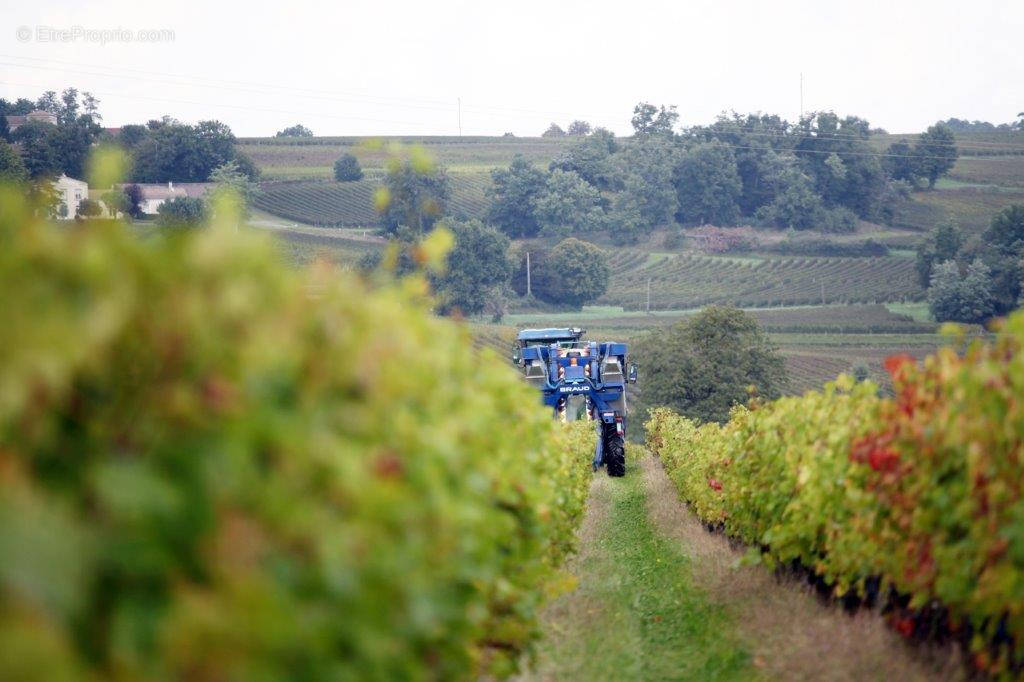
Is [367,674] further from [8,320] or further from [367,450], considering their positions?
[8,320]

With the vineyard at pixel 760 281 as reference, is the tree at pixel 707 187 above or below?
above

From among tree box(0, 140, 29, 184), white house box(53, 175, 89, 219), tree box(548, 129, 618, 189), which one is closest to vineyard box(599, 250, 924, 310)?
tree box(548, 129, 618, 189)

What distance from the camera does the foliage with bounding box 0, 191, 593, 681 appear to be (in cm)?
218

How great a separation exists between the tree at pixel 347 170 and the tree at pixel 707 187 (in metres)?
34.4

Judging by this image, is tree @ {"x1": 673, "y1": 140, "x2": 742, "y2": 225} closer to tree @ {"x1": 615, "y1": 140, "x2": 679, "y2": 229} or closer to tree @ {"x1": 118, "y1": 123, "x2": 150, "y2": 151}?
tree @ {"x1": 615, "y1": 140, "x2": 679, "y2": 229}

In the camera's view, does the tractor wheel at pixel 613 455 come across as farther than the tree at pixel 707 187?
No

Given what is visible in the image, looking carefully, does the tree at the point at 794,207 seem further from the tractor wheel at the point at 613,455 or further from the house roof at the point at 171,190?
the tractor wheel at the point at 613,455

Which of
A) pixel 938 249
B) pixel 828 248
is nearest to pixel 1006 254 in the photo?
pixel 938 249

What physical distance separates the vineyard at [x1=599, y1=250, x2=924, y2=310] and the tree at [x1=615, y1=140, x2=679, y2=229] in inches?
541

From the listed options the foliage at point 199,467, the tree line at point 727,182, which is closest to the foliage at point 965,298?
the tree line at point 727,182

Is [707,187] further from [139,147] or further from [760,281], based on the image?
[139,147]

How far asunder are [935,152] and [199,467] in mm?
124779

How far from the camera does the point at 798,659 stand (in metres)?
7.43

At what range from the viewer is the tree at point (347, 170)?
106500 mm
